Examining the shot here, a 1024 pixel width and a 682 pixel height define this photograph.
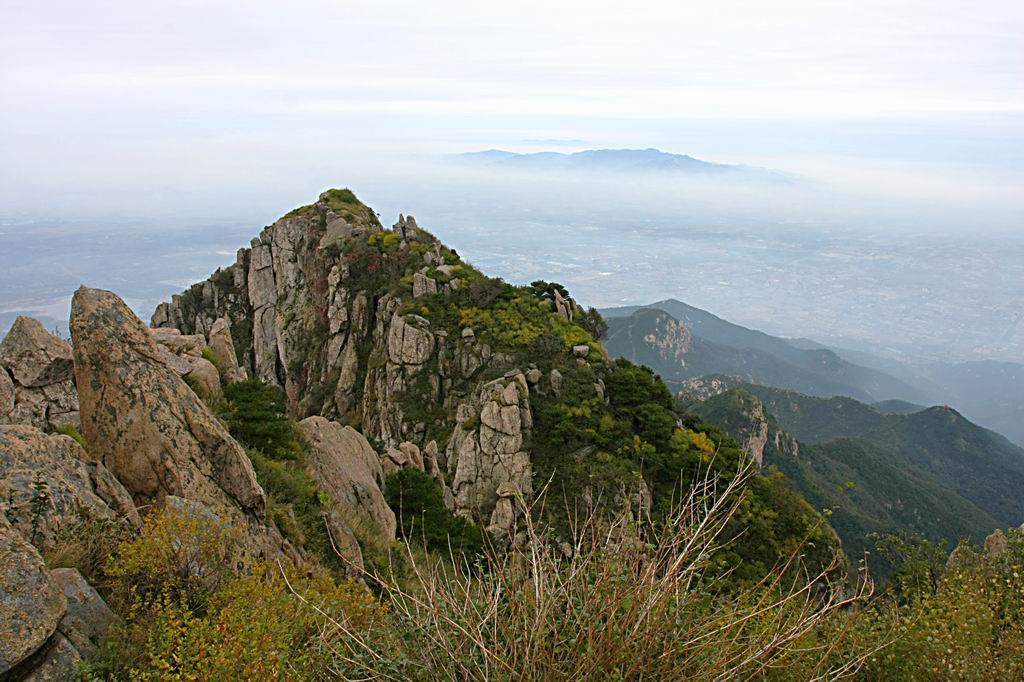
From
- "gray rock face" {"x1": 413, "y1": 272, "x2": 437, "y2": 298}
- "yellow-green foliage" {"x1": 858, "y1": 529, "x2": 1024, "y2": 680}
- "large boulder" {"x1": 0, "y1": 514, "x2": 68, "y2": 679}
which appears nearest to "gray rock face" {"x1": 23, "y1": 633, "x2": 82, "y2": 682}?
"large boulder" {"x1": 0, "y1": 514, "x2": 68, "y2": 679}

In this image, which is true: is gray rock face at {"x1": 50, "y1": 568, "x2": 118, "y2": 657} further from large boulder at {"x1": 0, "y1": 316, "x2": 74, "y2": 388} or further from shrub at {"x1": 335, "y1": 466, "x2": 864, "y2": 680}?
large boulder at {"x1": 0, "y1": 316, "x2": 74, "y2": 388}

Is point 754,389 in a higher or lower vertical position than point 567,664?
lower

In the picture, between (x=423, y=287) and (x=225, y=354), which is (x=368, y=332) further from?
(x=225, y=354)

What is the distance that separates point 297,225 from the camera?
1262 inches

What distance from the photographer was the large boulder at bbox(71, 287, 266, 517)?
684 cm

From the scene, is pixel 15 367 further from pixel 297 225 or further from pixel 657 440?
pixel 297 225

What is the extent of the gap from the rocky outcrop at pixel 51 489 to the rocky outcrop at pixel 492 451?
534 inches

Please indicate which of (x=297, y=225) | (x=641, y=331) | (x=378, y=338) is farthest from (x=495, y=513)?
(x=641, y=331)

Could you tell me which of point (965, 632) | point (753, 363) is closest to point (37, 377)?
point (965, 632)

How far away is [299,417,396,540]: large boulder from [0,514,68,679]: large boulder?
648cm

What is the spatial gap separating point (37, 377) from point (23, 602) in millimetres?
5559

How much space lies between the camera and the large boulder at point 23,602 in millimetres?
3949

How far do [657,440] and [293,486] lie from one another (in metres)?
14.7

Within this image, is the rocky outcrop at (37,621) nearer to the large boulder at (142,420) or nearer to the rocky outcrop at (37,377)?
the large boulder at (142,420)
